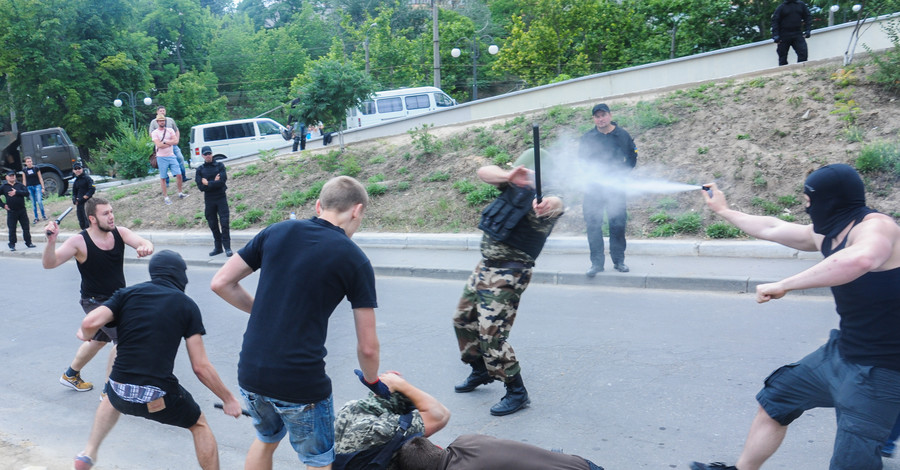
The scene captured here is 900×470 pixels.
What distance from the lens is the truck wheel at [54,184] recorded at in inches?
1030

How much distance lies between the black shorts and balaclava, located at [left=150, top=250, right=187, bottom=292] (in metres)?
0.64

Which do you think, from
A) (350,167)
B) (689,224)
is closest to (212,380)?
(689,224)

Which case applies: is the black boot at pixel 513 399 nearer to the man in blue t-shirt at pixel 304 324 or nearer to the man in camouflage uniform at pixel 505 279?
the man in camouflage uniform at pixel 505 279

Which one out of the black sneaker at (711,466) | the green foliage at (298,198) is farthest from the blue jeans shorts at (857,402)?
the green foliage at (298,198)

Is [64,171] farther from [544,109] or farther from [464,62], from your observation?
[464,62]

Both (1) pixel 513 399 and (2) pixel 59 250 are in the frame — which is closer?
(1) pixel 513 399

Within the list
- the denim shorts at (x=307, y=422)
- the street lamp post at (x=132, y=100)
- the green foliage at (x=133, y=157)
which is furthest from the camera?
the street lamp post at (x=132, y=100)

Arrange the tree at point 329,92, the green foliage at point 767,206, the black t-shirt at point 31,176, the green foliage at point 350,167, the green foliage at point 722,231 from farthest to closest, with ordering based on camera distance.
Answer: the black t-shirt at point 31,176 < the tree at point 329,92 < the green foliage at point 350,167 < the green foliage at point 767,206 < the green foliage at point 722,231

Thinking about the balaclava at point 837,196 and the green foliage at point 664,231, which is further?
the green foliage at point 664,231

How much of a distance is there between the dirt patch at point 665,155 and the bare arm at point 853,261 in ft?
24.0

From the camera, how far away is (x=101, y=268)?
18.3 feet

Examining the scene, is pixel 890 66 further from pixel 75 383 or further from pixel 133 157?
pixel 133 157

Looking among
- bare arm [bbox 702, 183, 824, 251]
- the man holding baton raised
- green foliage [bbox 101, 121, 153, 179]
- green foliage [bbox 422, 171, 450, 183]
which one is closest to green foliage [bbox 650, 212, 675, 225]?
green foliage [bbox 422, 171, 450, 183]

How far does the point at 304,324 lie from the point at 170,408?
1380 mm
